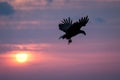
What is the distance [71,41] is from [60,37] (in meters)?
1.70

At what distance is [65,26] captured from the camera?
6750 cm

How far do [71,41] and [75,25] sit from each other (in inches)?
90.6

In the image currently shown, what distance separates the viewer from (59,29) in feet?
220

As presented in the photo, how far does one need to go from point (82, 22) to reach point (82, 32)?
72.8 inches

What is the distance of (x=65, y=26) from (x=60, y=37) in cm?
271

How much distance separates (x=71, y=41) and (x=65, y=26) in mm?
3577

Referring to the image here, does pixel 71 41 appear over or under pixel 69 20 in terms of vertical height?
under

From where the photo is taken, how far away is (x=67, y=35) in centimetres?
6550

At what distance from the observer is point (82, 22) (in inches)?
2532

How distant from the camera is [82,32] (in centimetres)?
6562

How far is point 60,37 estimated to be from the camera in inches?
2574

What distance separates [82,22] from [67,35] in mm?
2861

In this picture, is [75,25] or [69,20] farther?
[69,20]

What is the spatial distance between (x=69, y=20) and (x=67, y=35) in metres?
3.54
